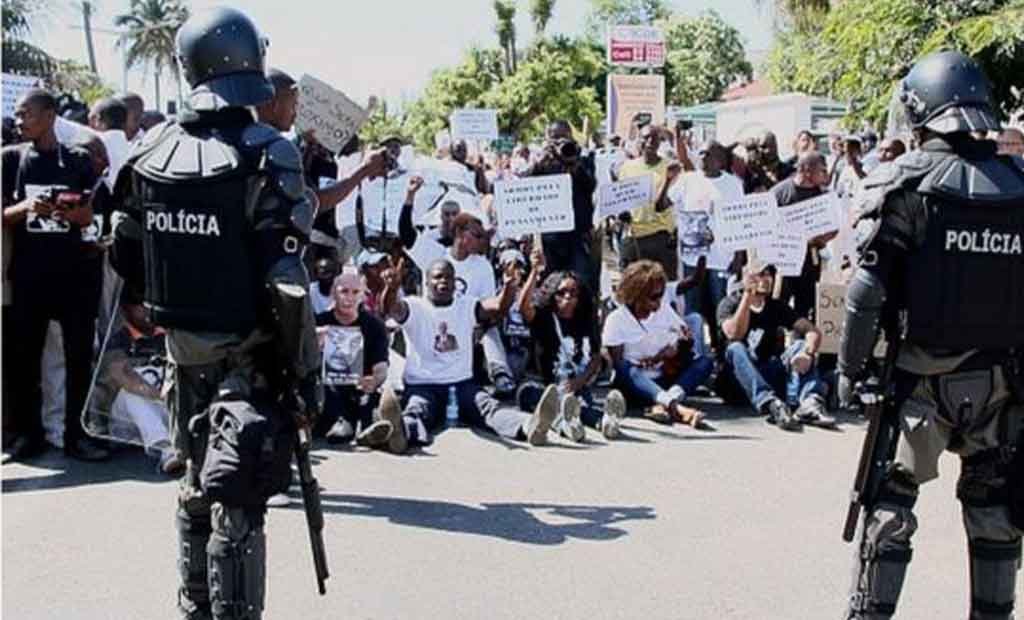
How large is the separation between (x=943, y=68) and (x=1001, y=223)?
21.2 inches

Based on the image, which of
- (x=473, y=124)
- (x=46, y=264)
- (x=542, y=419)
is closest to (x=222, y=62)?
(x=46, y=264)

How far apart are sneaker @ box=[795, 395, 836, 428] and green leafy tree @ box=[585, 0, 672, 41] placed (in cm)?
5062

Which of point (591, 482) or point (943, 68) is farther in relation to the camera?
point (591, 482)

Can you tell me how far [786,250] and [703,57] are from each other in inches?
2020

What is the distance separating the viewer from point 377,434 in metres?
6.88

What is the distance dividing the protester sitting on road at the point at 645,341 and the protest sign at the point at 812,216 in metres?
1.00

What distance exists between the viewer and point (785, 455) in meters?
7.00

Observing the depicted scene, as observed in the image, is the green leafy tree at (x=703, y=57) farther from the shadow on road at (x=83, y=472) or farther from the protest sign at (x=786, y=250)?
the shadow on road at (x=83, y=472)

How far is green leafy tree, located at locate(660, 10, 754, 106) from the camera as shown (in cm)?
5603

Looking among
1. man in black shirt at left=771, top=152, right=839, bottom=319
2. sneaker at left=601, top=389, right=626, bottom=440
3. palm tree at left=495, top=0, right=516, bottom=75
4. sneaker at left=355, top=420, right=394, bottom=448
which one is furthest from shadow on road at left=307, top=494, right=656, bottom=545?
palm tree at left=495, top=0, right=516, bottom=75

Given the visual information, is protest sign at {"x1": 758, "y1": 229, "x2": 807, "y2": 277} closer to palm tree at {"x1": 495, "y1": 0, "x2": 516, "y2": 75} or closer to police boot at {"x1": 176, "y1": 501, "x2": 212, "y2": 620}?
police boot at {"x1": 176, "y1": 501, "x2": 212, "y2": 620}

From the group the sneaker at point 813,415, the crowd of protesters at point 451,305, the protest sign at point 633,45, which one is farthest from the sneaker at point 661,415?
the protest sign at point 633,45

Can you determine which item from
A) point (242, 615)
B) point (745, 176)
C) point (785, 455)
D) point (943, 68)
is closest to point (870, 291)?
point (943, 68)

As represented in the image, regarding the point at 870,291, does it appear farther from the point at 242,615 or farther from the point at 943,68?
the point at 242,615
